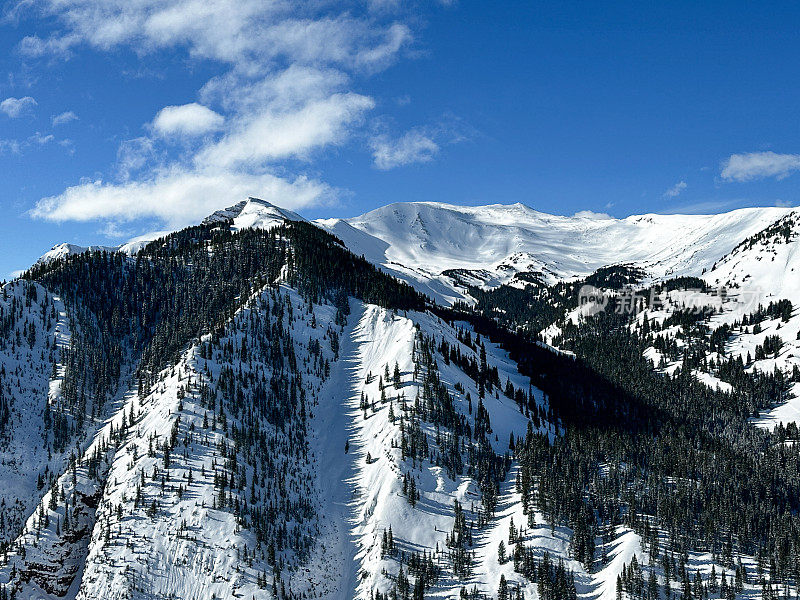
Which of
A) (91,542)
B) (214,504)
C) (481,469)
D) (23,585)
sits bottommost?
(23,585)

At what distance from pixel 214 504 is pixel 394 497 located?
168 feet

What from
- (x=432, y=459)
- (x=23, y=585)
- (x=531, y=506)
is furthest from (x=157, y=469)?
(x=531, y=506)

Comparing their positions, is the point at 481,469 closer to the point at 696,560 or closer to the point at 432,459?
the point at 432,459

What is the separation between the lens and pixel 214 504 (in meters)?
176

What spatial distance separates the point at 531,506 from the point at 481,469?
75.0 ft

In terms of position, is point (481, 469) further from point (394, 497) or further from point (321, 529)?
point (321, 529)

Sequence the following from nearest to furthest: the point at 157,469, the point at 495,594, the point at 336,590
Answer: the point at 495,594 → the point at 336,590 → the point at 157,469

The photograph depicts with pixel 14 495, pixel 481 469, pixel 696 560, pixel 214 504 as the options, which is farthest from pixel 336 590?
pixel 14 495

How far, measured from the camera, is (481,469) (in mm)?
197500

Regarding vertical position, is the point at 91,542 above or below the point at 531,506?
below

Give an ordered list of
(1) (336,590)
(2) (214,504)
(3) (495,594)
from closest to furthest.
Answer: (3) (495,594) < (1) (336,590) < (2) (214,504)

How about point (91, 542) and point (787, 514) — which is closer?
point (91, 542)

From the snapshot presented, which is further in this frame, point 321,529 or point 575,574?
point 321,529

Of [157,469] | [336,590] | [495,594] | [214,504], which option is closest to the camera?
[495,594]
